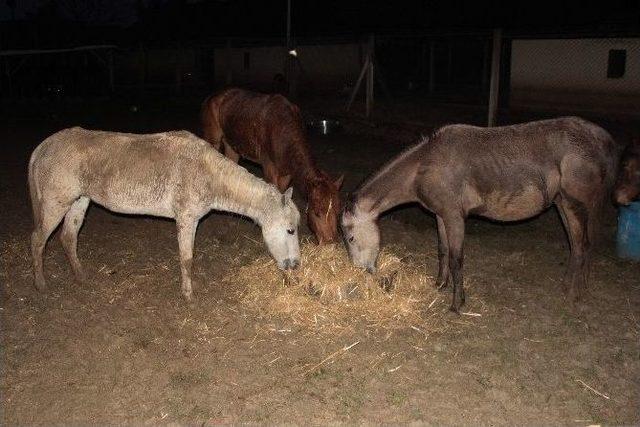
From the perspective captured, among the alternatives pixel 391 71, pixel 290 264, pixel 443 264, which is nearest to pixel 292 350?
pixel 290 264

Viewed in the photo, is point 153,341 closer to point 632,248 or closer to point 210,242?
point 210,242

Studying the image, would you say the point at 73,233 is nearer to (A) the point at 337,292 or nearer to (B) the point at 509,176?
(A) the point at 337,292

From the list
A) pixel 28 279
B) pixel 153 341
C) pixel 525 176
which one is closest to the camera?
pixel 153 341

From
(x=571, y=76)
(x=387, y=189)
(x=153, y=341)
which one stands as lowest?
(x=153, y=341)

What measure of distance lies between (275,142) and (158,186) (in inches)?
110

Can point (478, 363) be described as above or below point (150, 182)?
below

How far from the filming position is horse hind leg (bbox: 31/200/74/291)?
19.4 ft

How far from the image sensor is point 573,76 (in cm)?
1780

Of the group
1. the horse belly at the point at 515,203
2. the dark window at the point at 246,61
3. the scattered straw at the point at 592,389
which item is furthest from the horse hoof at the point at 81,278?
the dark window at the point at 246,61

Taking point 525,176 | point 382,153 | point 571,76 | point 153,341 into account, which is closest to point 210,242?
point 153,341

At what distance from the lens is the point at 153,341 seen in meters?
5.23

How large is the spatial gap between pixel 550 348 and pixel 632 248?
8.95 feet

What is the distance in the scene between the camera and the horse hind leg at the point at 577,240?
19.3 feet

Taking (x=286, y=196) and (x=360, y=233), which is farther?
(x=360, y=233)
